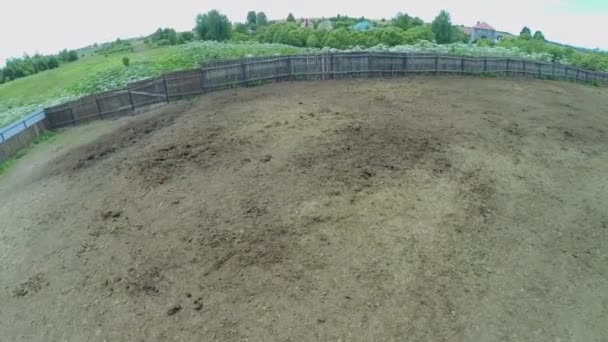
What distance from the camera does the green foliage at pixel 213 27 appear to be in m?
54.8

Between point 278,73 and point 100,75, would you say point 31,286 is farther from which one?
point 100,75

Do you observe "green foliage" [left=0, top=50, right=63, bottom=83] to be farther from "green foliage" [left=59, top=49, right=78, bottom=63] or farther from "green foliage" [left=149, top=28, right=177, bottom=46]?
"green foliage" [left=149, top=28, right=177, bottom=46]

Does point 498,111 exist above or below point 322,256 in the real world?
above

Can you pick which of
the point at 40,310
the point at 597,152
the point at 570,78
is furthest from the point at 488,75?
the point at 40,310

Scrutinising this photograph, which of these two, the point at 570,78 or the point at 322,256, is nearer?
the point at 322,256

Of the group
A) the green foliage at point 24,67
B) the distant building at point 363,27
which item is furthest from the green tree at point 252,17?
the green foliage at point 24,67

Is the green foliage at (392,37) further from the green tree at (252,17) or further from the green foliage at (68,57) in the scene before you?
the green tree at (252,17)

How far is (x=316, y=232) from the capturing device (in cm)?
679

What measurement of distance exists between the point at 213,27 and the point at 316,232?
54133mm

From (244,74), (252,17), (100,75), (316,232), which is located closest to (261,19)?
(252,17)

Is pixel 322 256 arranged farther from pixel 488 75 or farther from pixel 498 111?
pixel 488 75

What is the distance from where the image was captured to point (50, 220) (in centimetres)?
837

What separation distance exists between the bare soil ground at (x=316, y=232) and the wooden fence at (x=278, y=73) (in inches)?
127

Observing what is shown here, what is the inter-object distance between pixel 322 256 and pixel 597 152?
874cm
